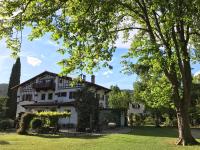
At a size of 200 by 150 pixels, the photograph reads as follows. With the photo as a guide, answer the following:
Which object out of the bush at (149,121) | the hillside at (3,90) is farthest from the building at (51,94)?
the hillside at (3,90)

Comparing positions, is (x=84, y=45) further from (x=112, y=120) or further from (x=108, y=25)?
(x=112, y=120)

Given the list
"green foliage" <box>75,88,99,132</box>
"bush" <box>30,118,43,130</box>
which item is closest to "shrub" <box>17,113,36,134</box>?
"bush" <box>30,118,43,130</box>

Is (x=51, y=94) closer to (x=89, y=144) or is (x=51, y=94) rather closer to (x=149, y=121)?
(x=149, y=121)

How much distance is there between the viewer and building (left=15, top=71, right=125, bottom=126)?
2130 inches

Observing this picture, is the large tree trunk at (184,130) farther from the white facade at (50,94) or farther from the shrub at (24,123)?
the white facade at (50,94)

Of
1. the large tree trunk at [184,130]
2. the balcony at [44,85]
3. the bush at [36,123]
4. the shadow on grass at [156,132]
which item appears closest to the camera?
the large tree trunk at [184,130]

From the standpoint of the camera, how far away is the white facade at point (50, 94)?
2135 inches

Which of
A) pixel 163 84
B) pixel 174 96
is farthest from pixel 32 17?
pixel 163 84

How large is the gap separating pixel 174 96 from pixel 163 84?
12.3 ft

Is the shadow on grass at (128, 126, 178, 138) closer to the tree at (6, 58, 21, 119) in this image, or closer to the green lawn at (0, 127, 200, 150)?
the green lawn at (0, 127, 200, 150)

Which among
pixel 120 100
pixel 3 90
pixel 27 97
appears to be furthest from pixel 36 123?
pixel 3 90

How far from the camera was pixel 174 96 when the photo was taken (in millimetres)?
24734

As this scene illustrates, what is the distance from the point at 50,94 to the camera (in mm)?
58656

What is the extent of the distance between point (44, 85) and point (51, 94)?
211cm
